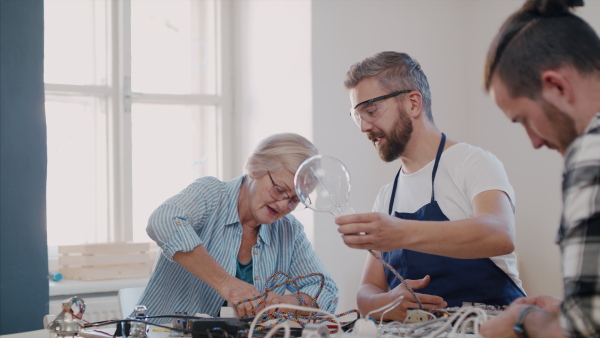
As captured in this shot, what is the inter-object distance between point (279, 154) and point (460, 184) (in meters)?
0.65

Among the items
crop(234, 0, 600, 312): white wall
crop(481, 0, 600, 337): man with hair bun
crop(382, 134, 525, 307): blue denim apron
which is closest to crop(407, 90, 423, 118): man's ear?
crop(382, 134, 525, 307): blue denim apron

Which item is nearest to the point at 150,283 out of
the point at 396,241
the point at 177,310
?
the point at 177,310

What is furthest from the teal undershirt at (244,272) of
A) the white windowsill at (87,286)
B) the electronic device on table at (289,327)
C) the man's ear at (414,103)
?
the white windowsill at (87,286)

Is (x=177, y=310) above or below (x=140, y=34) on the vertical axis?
below

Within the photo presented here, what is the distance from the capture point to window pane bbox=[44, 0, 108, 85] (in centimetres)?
434

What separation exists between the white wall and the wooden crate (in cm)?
107

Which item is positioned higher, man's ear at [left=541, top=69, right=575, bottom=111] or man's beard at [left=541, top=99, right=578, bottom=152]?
man's ear at [left=541, top=69, right=575, bottom=111]

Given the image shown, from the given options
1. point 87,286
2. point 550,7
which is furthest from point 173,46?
point 550,7

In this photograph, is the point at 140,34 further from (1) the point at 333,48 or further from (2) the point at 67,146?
(1) the point at 333,48

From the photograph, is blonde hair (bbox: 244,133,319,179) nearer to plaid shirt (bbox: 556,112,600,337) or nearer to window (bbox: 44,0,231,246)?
plaid shirt (bbox: 556,112,600,337)

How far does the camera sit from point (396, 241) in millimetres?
1729

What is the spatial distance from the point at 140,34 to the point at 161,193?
43.9 inches

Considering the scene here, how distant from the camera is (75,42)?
4426 mm

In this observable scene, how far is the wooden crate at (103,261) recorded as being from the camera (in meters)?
4.04
